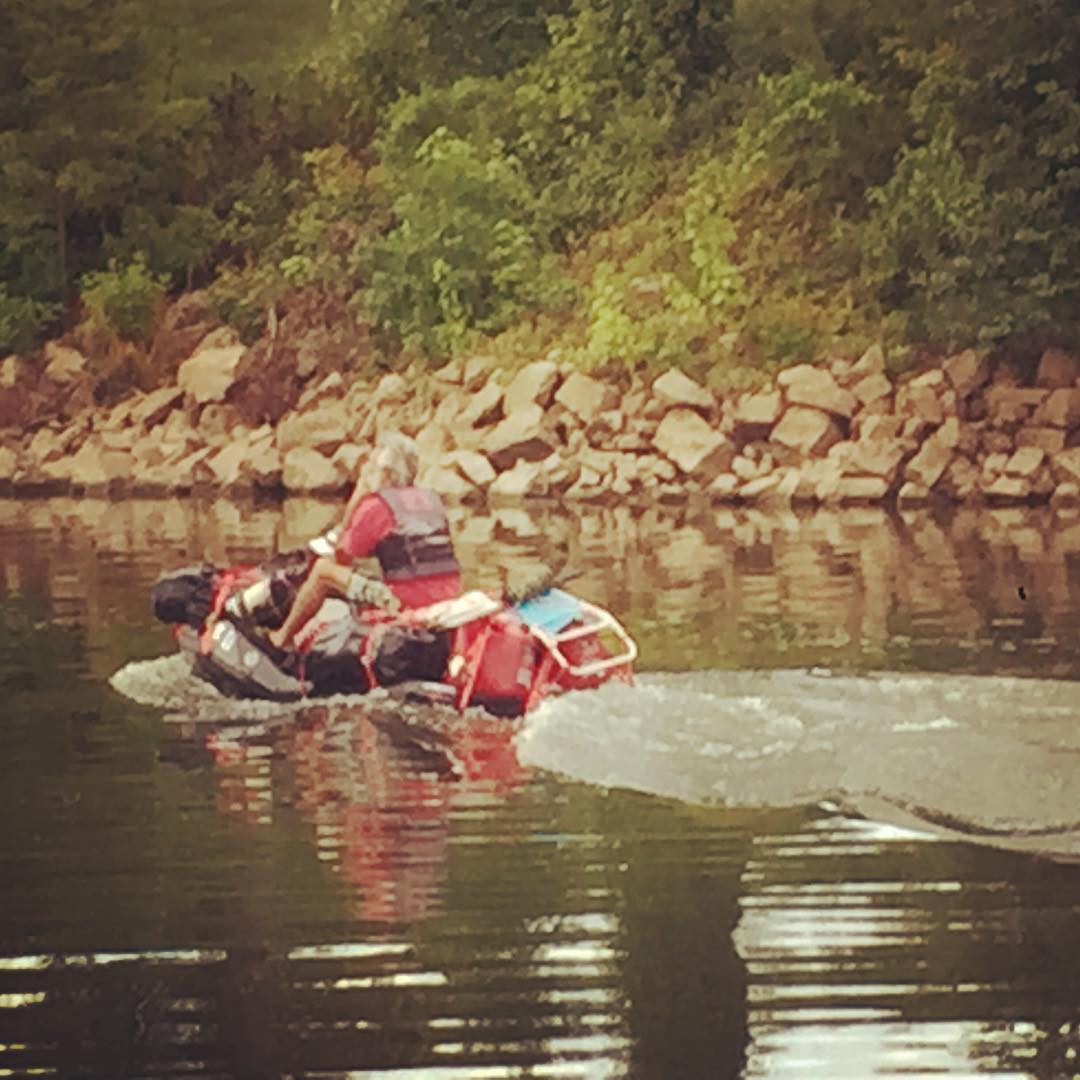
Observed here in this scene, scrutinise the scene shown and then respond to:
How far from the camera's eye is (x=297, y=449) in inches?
620

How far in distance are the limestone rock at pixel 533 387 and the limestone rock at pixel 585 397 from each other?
0.38 ft

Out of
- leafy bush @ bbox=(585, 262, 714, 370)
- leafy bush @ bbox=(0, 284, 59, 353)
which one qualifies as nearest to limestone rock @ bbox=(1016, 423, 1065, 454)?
leafy bush @ bbox=(585, 262, 714, 370)

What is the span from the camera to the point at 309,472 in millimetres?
15352

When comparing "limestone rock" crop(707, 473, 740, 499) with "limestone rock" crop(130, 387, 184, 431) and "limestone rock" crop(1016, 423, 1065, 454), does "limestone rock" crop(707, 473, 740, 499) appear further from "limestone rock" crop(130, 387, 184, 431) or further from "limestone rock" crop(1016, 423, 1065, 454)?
"limestone rock" crop(130, 387, 184, 431)

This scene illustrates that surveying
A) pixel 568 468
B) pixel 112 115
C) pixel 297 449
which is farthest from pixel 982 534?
pixel 112 115

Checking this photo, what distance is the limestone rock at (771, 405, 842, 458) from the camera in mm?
14180

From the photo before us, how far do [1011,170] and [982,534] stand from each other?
4.53 metres

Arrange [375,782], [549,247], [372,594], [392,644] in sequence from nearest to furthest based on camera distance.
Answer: [375,782], [392,644], [372,594], [549,247]

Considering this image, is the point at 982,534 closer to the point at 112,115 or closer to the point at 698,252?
the point at 698,252

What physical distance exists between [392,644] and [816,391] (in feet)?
32.3

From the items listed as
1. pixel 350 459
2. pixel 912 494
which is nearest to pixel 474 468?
pixel 350 459

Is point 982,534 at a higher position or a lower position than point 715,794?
lower

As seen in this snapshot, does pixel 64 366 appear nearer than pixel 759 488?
No

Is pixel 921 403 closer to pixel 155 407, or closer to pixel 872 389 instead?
pixel 872 389
